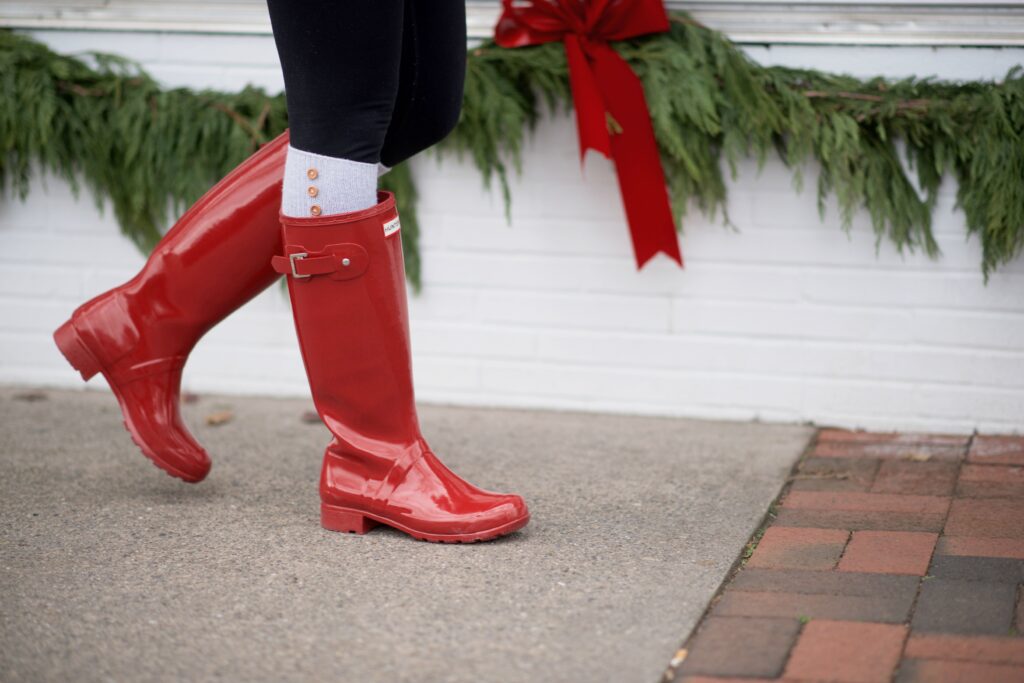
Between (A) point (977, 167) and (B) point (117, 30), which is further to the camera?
(B) point (117, 30)

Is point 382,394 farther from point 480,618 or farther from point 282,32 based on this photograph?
point 282,32

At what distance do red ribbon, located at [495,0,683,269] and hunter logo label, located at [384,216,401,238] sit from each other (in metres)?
0.77

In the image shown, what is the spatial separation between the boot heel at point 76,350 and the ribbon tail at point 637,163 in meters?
1.16

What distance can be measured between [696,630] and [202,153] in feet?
5.72

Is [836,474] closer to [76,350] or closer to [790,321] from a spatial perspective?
[790,321]

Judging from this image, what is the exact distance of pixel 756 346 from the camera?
2.71 metres

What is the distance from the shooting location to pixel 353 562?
1.79m

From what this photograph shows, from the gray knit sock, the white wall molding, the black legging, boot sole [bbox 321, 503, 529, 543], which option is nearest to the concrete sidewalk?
boot sole [bbox 321, 503, 529, 543]

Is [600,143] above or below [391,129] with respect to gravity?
below

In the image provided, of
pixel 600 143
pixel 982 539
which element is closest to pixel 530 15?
pixel 600 143

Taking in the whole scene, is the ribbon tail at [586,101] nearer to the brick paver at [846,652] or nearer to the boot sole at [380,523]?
the boot sole at [380,523]

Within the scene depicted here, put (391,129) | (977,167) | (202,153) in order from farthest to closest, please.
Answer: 1. (202,153)
2. (977,167)
3. (391,129)

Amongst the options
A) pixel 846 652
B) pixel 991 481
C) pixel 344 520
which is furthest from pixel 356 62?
pixel 991 481

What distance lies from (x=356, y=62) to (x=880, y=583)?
104cm
